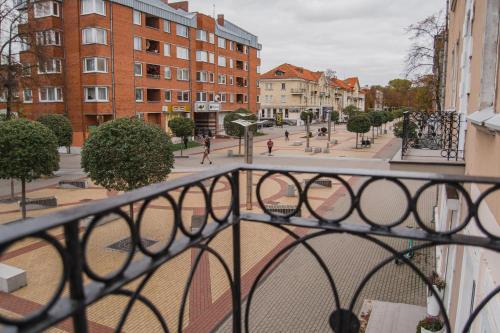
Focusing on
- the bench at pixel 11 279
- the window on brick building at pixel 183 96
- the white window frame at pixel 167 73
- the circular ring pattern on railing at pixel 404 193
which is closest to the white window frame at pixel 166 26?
the white window frame at pixel 167 73

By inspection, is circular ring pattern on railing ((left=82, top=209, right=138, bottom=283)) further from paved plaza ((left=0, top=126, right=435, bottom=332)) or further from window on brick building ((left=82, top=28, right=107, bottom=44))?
window on brick building ((left=82, top=28, right=107, bottom=44))

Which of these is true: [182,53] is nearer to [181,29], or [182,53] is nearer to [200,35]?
[181,29]

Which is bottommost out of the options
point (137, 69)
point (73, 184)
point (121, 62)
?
point (73, 184)

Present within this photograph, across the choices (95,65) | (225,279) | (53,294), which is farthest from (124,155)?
(95,65)

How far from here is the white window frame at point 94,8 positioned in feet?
109

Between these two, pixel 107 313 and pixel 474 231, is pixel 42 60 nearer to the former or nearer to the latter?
pixel 107 313

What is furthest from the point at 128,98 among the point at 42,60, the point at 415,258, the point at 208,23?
the point at 415,258

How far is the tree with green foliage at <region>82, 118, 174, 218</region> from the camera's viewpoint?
12766 mm

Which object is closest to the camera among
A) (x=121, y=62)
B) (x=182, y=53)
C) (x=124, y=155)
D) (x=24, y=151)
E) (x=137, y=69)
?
(x=124, y=155)

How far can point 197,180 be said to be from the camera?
2.06 metres

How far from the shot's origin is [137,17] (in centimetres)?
3794

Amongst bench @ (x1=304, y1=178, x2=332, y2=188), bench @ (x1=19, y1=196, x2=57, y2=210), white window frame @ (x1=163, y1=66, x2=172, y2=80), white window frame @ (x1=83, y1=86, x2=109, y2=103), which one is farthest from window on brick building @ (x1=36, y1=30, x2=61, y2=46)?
bench @ (x1=304, y1=178, x2=332, y2=188)

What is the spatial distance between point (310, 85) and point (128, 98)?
188ft

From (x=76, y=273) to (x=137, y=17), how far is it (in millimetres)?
40399
